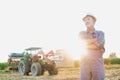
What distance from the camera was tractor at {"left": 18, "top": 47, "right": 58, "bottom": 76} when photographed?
20.4 m

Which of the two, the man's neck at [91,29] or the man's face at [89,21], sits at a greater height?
the man's face at [89,21]

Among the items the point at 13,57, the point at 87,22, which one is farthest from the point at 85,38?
the point at 13,57

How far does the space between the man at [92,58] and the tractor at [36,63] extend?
1516 centimetres

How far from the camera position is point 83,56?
193 inches

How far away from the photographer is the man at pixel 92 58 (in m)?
4.93

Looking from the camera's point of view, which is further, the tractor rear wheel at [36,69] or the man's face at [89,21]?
the tractor rear wheel at [36,69]

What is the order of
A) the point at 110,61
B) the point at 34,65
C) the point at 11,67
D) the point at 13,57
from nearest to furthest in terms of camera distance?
the point at 34,65 < the point at 11,67 < the point at 13,57 < the point at 110,61

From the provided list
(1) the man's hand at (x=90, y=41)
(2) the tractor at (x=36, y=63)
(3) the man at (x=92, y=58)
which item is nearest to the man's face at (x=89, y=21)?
(3) the man at (x=92, y=58)

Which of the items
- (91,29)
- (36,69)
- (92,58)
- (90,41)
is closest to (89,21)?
(91,29)

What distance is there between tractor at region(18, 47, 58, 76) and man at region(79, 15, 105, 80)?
1516 cm

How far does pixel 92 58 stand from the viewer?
4.93 m

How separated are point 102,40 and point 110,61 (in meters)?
42.7

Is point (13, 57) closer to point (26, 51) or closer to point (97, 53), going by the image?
point (26, 51)

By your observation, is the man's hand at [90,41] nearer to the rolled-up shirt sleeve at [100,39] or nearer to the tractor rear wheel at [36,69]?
the rolled-up shirt sleeve at [100,39]
